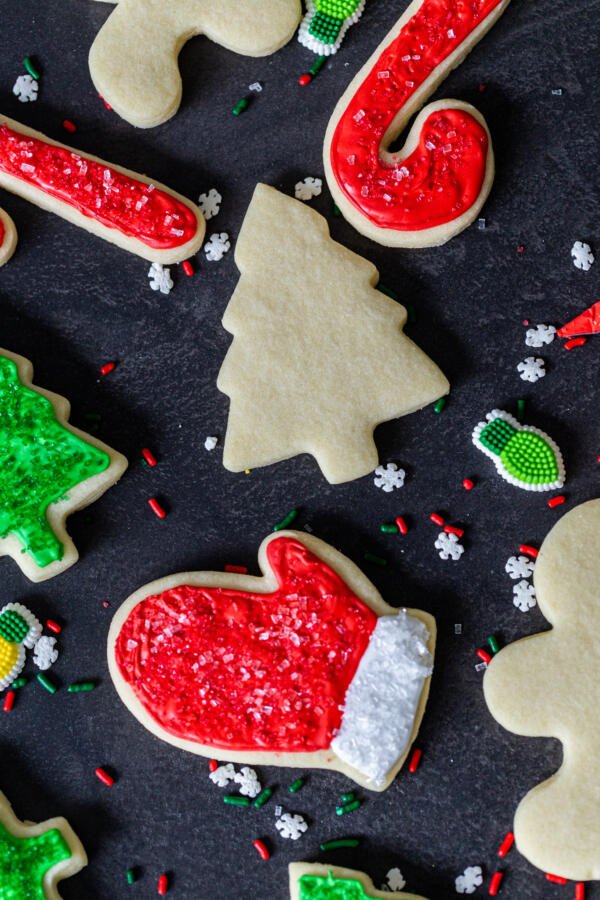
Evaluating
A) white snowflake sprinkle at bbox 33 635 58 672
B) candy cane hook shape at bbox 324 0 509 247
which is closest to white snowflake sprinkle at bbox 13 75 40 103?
candy cane hook shape at bbox 324 0 509 247

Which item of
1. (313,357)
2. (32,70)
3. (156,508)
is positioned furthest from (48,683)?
(32,70)

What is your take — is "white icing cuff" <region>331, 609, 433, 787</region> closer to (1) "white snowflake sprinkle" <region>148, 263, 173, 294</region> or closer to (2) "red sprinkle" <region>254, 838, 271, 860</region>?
(2) "red sprinkle" <region>254, 838, 271, 860</region>

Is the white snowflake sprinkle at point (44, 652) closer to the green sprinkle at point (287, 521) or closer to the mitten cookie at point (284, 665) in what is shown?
the mitten cookie at point (284, 665)

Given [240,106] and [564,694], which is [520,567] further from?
[240,106]

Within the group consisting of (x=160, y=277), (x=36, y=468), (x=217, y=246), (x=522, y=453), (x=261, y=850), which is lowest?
(x=261, y=850)

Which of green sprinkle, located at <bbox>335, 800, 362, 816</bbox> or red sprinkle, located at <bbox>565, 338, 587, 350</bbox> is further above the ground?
red sprinkle, located at <bbox>565, 338, 587, 350</bbox>

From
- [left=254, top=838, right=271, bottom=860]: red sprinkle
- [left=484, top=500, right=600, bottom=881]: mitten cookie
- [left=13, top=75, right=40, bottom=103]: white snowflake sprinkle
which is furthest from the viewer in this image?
[left=13, top=75, right=40, bottom=103]: white snowflake sprinkle
